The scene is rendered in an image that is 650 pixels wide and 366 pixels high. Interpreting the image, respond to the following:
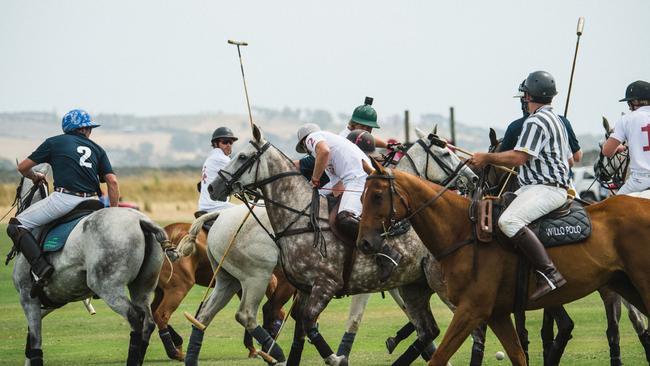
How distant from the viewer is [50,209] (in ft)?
42.8

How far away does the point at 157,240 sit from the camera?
41.5 feet

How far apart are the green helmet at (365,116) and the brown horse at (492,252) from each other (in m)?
3.83

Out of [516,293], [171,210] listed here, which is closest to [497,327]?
[516,293]

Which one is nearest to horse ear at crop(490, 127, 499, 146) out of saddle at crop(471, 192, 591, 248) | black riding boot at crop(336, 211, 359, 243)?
black riding boot at crop(336, 211, 359, 243)

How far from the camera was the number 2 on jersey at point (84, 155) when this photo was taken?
13094 millimetres

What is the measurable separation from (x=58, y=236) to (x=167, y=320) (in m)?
3.06

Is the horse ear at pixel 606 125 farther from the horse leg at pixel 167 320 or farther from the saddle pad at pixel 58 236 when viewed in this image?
the saddle pad at pixel 58 236

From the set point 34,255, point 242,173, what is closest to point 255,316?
point 242,173

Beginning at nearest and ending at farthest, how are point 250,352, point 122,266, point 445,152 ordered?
point 122,266
point 445,152
point 250,352

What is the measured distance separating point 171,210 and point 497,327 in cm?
4402

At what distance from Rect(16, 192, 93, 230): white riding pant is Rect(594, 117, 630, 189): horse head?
250 inches

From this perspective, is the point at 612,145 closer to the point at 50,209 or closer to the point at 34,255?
the point at 50,209

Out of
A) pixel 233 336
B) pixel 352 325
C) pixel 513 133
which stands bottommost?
pixel 233 336

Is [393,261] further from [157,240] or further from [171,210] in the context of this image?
[171,210]
